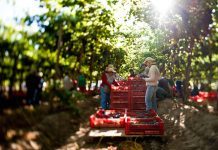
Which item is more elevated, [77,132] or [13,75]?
[13,75]

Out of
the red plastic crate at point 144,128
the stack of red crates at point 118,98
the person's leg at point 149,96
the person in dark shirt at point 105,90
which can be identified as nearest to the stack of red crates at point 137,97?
the stack of red crates at point 118,98

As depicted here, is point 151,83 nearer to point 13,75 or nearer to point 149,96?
point 149,96

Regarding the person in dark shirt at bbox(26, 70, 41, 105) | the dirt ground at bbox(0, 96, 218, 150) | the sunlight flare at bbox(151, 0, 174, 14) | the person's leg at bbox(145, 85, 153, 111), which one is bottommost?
the dirt ground at bbox(0, 96, 218, 150)

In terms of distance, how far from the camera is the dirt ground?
6.65 m

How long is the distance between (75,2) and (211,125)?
6281 mm

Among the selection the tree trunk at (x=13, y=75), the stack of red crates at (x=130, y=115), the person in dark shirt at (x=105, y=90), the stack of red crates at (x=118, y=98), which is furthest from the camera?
the stack of red crates at (x=118, y=98)

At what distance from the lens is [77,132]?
37.5ft

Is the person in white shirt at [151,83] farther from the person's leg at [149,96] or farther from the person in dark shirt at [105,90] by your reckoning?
the person in dark shirt at [105,90]

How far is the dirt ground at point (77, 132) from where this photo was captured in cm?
665

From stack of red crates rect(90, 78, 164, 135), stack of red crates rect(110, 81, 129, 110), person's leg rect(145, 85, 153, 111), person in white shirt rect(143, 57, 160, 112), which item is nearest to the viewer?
stack of red crates rect(90, 78, 164, 135)

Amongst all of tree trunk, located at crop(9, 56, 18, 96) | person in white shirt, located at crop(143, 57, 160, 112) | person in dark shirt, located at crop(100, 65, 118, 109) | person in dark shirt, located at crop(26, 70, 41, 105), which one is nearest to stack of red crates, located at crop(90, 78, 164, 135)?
person in dark shirt, located at crop(100, 65, 118, 109)

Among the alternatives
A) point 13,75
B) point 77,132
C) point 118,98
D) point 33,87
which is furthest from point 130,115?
point 13,75

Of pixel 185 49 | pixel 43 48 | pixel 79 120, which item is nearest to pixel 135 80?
pixel 185 49

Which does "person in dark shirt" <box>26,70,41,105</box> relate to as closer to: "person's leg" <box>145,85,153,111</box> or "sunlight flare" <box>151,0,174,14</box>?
"person's leg" <box>145,85,153,111</box>
